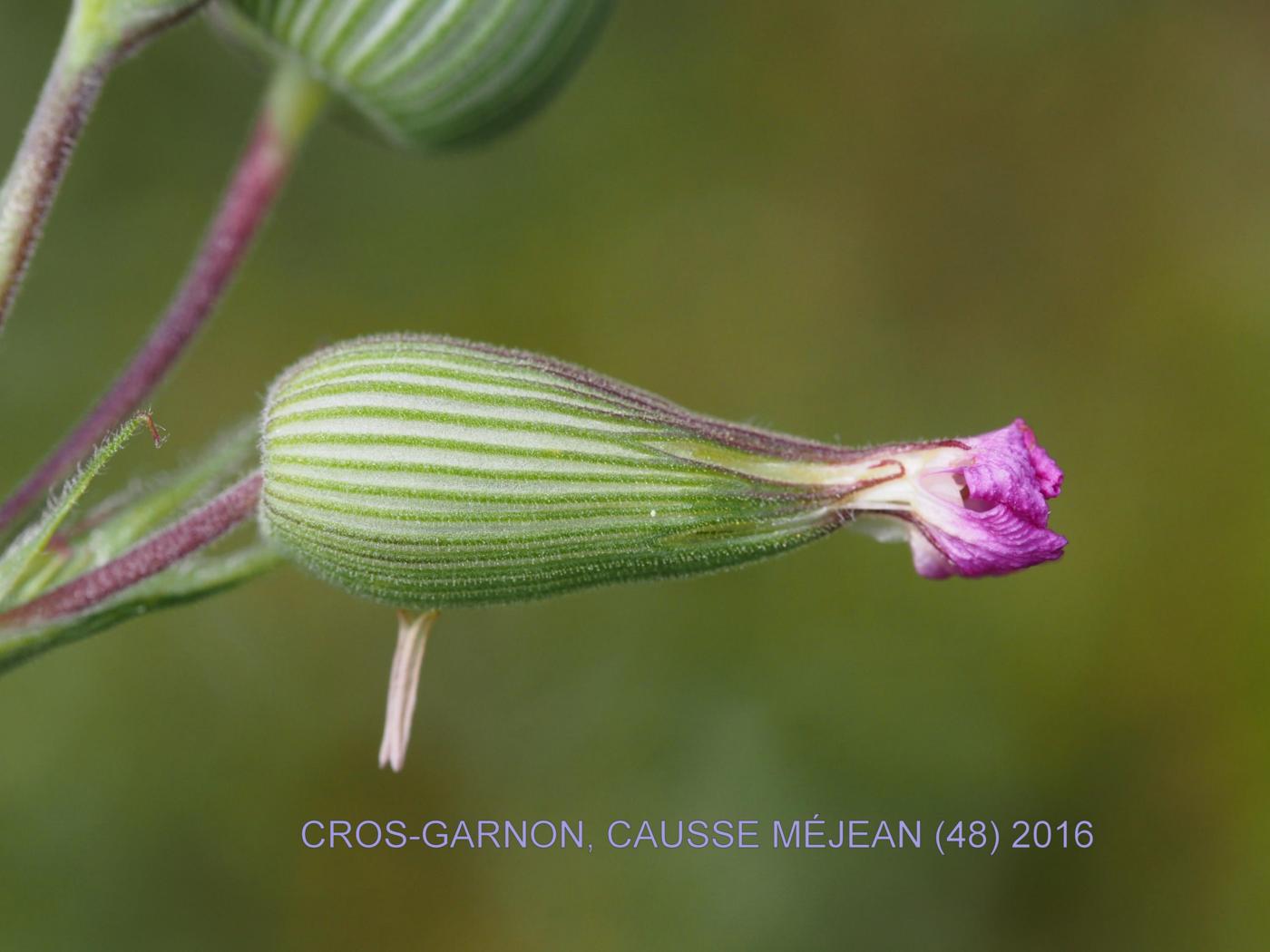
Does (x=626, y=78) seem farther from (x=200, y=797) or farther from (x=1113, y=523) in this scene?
(x=200, y=797)

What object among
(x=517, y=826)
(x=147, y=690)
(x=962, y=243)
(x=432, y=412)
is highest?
(x=962, y=243)

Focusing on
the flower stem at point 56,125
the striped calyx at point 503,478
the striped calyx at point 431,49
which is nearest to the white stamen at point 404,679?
the striped calyx at point 503,478

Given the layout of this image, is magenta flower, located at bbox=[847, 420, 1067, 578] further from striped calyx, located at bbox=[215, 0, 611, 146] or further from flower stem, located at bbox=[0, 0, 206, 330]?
flower stem, located at bbox=[0, 0, 206, 330]

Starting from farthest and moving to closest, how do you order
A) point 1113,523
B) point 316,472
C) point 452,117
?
1. point 1113,523
2. point 452,117
3. point 316,472

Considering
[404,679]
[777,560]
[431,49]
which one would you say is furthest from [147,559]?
[777,560]

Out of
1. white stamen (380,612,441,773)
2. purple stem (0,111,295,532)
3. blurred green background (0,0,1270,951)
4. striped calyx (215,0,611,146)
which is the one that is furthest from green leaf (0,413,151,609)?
blurred green background (0,0,1270,951)

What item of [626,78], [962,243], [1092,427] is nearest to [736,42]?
[626,78]

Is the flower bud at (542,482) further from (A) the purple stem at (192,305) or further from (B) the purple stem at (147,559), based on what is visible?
(A) the purple stem at (192,305)
